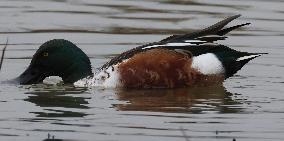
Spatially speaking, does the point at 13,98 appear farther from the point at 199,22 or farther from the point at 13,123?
the point at 199,22

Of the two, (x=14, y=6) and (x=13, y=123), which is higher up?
(x=14, y=6)

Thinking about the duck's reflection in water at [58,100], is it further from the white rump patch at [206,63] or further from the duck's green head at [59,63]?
the white rump patch at [206,63]

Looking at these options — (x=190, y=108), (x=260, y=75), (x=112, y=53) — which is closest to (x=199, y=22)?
(x=112, y=53)

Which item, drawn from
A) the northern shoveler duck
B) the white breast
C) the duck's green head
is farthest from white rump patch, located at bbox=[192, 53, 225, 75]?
the duck's green head

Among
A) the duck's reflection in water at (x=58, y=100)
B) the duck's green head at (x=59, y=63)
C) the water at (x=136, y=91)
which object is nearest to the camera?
the water at (x=136, y=91)

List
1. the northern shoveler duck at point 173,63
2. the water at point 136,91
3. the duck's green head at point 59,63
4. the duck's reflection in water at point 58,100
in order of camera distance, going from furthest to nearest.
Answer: the duck's green head at point 59,63
the northern shoveler duck at point 173,63
the duck's reflection in water at point 58,100
the water at point 136,91

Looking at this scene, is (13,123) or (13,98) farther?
(13,98)

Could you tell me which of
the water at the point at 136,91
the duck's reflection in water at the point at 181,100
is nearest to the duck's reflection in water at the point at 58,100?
the water at the point at 136,91

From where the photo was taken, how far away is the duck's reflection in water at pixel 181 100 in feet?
34.3

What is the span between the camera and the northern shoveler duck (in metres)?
11.5

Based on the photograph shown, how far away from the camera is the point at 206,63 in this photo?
11625 mm

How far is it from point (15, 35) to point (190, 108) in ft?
14.0

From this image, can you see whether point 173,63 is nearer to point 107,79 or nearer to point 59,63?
point 107,79

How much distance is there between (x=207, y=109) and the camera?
10.4 m
